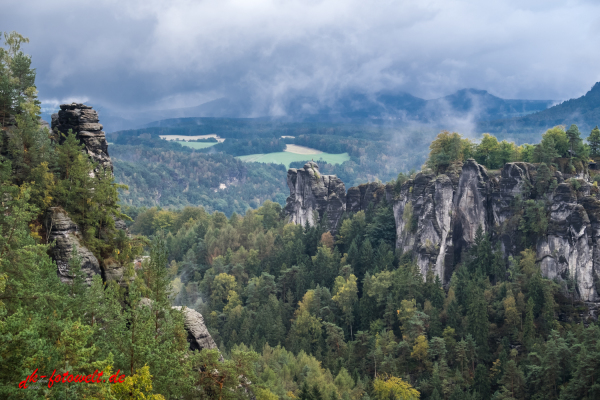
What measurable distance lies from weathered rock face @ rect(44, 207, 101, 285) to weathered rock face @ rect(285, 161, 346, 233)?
244ft

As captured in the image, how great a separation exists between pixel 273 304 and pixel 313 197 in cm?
3289

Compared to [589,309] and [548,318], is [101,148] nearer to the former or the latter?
[548,318]

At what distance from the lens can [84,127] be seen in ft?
168

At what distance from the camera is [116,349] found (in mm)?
26703

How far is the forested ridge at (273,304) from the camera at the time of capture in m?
27.1

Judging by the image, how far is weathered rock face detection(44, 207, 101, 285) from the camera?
38.8 m

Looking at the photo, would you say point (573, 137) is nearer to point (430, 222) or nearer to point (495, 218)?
point (495, 218)

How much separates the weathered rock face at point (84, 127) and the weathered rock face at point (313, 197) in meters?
65.6

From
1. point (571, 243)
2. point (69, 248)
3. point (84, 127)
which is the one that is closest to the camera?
point (69, 248)

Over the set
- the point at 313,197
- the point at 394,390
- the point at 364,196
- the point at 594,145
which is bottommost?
the point at 394,390

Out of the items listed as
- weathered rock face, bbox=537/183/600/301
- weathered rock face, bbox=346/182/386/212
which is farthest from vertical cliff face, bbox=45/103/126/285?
weathered rock face, bbox=346/182/386/212

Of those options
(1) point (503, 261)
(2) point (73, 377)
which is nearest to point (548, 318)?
(1) point (503, 261)

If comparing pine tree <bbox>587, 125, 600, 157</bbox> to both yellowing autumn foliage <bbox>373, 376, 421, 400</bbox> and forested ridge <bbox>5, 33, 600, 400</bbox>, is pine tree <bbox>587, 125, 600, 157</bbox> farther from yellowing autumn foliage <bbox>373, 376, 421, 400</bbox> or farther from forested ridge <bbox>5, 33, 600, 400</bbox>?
yellowing autumn foliage <bbox>373, 376, 421, 400</bbox>

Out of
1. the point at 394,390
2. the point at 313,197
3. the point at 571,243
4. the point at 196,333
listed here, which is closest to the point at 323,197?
the point at 313,197
